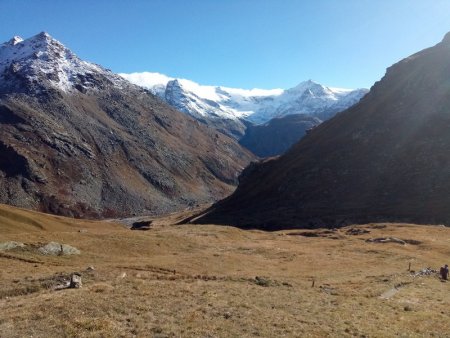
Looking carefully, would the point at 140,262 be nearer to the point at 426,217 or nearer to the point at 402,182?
the point at 426,217

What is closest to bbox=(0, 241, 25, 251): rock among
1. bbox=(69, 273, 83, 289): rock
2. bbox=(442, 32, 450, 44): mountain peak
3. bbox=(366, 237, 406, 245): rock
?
bbox=(69, 273, 83, 289): rock

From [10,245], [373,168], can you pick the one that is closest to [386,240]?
[373,168]

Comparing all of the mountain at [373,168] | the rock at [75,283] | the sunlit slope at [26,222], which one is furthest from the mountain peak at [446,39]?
the rock at [75,283]

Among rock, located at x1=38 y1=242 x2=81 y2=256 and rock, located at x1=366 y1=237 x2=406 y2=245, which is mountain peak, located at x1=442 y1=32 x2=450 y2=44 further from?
rock, located at x1=38 y1=242 x2=81 y2=256

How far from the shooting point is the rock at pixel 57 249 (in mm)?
52969

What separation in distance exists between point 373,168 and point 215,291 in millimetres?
116951

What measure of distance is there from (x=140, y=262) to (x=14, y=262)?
13732mm

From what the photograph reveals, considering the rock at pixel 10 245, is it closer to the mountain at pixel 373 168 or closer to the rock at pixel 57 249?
the rock at pixel 57 249

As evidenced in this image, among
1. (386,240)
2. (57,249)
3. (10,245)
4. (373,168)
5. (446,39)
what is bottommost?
(386,240)

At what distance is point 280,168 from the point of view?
6683 inches

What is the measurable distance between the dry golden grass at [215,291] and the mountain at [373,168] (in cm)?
5016

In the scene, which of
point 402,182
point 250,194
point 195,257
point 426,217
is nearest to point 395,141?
point 402,182

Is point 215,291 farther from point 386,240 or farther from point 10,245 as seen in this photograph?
point 386,240

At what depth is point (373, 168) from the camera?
14038 centimetres
